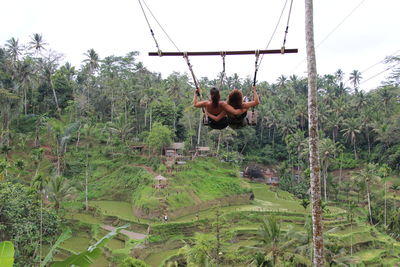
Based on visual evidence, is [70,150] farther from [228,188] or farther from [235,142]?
[235,142]

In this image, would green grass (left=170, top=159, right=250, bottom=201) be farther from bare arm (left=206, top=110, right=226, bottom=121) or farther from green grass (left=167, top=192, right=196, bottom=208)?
bare arm (left=206, top=110, right=226, bottom=121)

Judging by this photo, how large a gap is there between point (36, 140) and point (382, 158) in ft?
141

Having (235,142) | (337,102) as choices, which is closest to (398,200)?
(337,102)

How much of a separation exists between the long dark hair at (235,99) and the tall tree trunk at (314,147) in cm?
201

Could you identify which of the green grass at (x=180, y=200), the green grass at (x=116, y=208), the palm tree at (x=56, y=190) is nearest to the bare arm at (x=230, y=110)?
the palm tree at (x=56, y=190)

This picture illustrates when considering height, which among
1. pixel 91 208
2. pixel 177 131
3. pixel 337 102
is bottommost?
pixel 91 208

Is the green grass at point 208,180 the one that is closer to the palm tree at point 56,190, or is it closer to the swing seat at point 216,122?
the palm tree at point 56,190

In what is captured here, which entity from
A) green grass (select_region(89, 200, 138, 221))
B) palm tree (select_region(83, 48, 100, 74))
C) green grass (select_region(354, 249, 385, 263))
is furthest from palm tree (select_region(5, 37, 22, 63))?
green grass (select_region(354, 249, 385, 263))

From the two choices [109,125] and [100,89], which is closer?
[109,125]

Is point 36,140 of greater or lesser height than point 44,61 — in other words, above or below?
below

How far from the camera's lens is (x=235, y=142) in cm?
4925

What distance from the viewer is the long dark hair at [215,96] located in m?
4.59

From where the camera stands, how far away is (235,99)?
16.2 ft

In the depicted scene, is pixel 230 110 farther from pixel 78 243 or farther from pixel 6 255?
pixel 78 243
